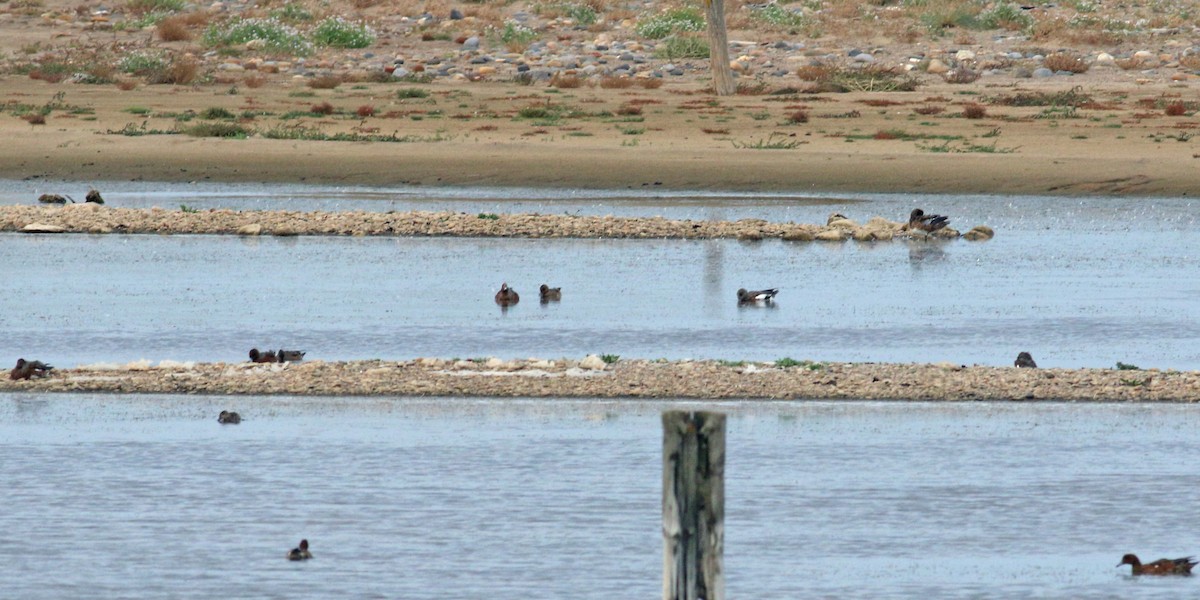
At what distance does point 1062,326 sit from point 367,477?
7.56m

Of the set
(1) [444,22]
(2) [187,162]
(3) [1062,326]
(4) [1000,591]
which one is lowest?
(4) [1000,591]

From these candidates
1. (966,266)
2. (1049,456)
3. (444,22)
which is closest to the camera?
(1049,456)

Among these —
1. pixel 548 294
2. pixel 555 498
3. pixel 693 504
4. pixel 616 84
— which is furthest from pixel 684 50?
pixel 693 504

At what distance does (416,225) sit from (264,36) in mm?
22989

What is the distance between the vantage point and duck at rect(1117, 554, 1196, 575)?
9523mm

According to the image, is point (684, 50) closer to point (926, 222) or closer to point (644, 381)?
point (926, 222)

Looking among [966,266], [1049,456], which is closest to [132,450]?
[1049,456]

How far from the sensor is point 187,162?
1184 inches

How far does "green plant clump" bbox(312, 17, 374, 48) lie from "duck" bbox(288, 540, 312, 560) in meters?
36.0

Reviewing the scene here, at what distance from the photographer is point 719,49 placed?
3644 cm

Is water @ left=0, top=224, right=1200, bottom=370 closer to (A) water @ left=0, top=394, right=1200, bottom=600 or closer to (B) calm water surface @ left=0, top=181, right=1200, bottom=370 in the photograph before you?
(B) calm water surface @ left=0, top=181, right=1200, bottom=370

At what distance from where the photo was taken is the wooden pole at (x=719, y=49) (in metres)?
36.3

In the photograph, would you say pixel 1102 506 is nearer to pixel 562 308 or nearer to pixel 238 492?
pixel 238 492

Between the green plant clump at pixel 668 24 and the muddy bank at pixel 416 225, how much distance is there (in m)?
22.7
